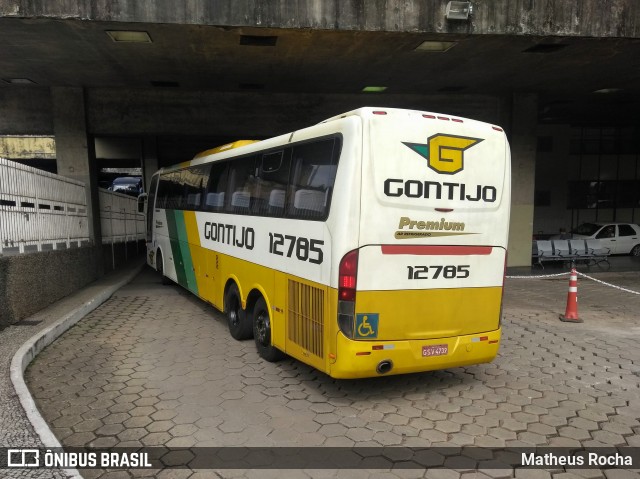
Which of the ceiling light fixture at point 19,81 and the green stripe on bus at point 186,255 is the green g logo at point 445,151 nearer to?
the green stripe on bus at point 186,255

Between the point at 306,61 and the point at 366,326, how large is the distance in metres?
8.03

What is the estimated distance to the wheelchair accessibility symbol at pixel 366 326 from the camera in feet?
14.6

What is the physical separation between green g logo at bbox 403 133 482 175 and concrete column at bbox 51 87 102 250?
11.3 metres

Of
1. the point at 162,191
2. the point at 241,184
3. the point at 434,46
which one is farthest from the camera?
the point at 162,191

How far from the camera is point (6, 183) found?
7.53 meters

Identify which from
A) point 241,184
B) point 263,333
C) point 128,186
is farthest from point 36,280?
point 128,186

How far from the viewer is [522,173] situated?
14828 mm

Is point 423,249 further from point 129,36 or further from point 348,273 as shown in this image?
point 129,36

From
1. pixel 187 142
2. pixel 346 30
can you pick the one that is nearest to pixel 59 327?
pixel 346 30

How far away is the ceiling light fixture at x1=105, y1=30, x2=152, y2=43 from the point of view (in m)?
8.50

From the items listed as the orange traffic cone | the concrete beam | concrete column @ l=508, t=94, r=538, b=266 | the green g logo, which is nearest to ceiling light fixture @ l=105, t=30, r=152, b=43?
the concrete beam

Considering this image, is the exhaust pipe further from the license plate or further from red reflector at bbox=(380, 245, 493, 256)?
red reflector at bbox=(380, 245, 493, 256)

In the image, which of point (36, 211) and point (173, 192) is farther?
point (173, 192)

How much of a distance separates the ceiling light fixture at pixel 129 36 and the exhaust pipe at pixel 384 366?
775 centimetres
